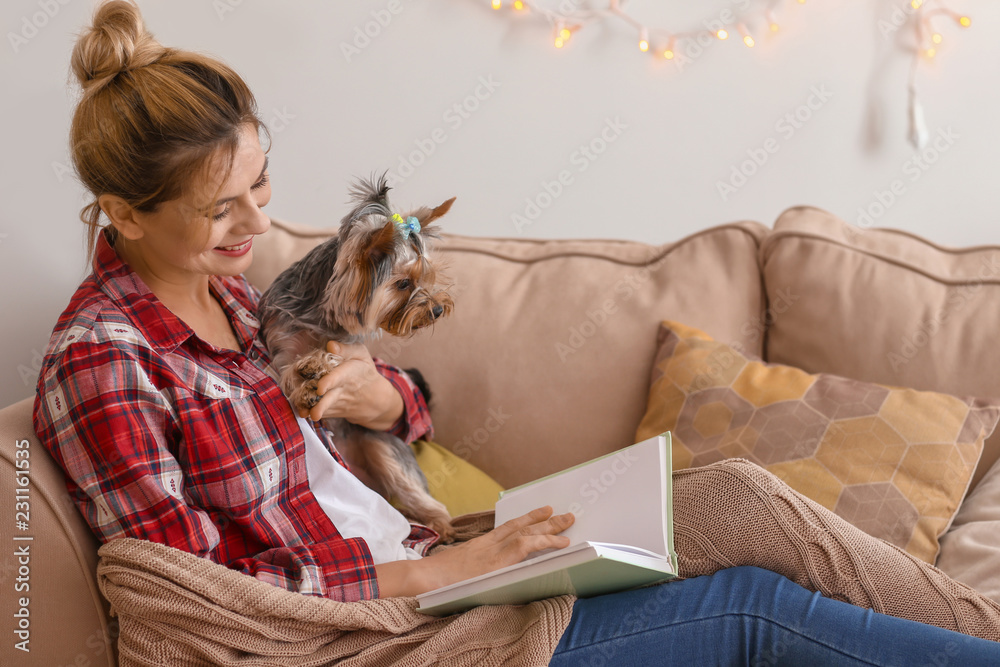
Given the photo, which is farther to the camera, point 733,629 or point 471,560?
point 471,560

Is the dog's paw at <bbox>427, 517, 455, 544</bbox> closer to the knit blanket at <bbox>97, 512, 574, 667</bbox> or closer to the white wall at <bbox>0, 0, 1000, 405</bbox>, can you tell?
the knit blanket at <bbox>97, 512, 574, 667</bbox>

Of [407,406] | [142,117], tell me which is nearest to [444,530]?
[407,406]

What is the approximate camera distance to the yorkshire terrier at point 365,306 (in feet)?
4.53

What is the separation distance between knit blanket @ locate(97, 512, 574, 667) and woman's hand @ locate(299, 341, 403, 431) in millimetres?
326

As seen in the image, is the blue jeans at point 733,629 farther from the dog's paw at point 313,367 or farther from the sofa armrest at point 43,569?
the sofa armrest at point 43,569

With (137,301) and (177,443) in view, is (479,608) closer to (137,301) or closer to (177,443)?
(177,443)

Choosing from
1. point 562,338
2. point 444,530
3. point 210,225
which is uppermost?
point 210,225

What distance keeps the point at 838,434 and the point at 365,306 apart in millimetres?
988

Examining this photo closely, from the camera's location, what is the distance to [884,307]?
171 cm

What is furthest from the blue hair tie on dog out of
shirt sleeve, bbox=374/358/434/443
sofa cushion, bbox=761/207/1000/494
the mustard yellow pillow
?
sofa cushion, bbox=761/207/1000/494

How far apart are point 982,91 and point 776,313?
1012 millimetres

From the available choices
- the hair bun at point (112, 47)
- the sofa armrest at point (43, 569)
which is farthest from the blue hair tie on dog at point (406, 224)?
the sofa armrest at point (43, 569)

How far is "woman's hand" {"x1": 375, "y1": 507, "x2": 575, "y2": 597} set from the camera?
125cm

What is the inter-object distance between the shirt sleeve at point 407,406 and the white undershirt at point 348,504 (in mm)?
233
